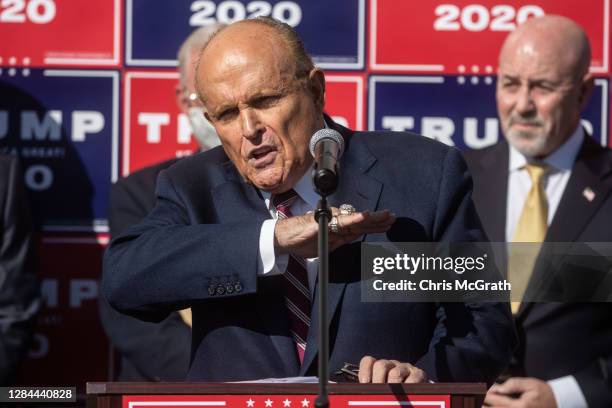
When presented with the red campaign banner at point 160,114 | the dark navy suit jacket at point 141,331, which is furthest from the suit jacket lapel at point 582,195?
the dark navy suit jacket at point 141,331

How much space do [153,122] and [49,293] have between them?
0.82m

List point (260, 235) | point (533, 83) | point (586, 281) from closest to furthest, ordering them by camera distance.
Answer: point (260, 235)
point (586, 281)
point (533, 83)

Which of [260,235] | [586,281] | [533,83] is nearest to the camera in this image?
[260,235]

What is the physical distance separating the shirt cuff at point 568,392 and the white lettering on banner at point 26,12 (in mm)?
2488

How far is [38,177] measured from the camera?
207 inches

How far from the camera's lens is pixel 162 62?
5242 millimetres

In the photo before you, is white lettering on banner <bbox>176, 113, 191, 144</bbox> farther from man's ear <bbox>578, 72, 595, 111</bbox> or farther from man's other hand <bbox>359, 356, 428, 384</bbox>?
man's other hand <bbox>359, 356, 428, 384</bbox>

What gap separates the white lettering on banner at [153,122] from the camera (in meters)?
5.24

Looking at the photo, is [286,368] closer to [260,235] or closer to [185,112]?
[260,235]

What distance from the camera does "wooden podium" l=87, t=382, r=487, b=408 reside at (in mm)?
2406

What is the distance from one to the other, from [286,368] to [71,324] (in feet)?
8.20

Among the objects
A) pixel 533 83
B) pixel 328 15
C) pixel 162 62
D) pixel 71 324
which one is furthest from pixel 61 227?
pixel 533 83

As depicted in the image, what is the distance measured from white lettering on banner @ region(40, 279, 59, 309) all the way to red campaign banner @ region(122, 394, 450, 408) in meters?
2.90

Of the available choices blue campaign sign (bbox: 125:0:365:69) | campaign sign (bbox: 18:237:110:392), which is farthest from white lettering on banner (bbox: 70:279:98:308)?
blue campaign sign (bbox: 125:0:365:69)
